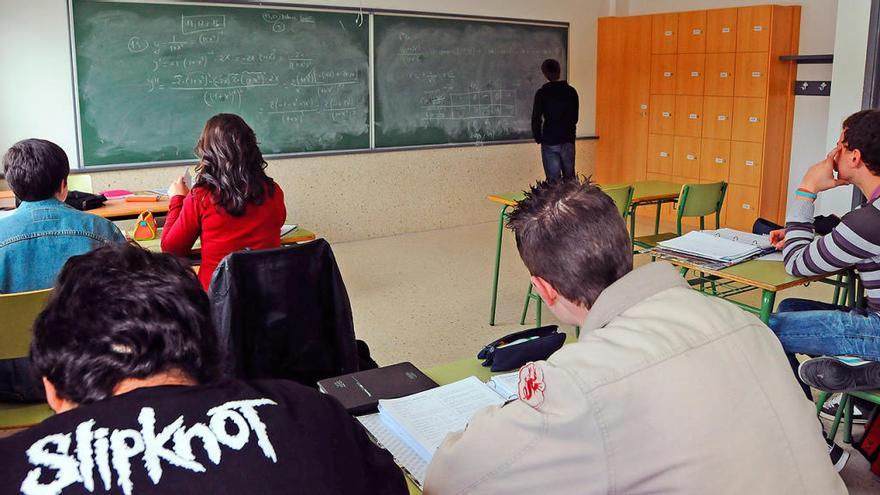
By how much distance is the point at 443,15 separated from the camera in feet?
21.8

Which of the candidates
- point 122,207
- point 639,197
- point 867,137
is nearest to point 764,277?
point 867,137

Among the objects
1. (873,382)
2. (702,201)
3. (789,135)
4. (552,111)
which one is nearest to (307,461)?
(873,382)

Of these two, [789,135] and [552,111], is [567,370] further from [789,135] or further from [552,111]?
[789,135]

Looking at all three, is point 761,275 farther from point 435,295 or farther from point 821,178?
point 435,295

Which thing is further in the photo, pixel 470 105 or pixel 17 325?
pixel 470 105

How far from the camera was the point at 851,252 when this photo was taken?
2.48 metres

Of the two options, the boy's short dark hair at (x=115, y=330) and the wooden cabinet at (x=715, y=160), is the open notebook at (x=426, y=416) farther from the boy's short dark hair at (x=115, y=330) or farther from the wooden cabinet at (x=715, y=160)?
the wooden cabinet at (x=715, y=160)

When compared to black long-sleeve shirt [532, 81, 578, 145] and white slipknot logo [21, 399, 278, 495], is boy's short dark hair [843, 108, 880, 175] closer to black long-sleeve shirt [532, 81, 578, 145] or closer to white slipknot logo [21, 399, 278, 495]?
white slipknot logo [21, 399, 278, 495]

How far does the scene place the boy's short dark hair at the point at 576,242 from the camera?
4.25 feet

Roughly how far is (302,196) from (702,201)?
3.14 meters

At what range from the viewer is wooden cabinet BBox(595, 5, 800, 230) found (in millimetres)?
6324

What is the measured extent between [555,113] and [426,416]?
5320 millimetres

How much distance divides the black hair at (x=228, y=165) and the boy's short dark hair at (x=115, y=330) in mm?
1815

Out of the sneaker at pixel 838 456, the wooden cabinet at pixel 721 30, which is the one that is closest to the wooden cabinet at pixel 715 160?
the wooden cabinet at pixel 721 30
